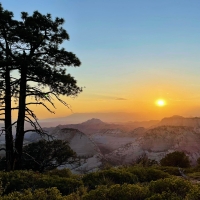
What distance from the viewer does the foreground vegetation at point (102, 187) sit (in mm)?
5879

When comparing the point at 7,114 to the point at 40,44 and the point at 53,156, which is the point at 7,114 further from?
the point at 53,156

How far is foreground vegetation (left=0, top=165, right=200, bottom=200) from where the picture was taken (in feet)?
19.3

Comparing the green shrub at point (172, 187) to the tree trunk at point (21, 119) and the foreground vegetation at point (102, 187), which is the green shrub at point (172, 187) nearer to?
the foreground vegetation at point (102, 187)

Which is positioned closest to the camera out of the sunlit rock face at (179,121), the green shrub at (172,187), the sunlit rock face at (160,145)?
the green shrub at (172,187)

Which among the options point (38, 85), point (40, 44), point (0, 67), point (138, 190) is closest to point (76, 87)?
point (38, 85)

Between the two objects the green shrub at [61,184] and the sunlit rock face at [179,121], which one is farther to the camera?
the sunlit rock face at [179,121]

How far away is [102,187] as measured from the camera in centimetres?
647

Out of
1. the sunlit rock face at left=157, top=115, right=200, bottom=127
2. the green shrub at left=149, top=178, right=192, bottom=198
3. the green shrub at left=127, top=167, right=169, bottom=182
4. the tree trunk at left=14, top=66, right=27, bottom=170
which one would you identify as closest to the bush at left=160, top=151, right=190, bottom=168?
the green shrub at left=127, top=167, right=169, bottom=182

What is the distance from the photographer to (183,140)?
115438 millimetres

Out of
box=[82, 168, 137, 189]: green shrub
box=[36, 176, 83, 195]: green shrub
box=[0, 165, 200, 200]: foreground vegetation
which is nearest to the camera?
box=[0, 165, 200, 200]: foreground vegetation

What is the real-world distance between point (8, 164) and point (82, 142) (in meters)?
111

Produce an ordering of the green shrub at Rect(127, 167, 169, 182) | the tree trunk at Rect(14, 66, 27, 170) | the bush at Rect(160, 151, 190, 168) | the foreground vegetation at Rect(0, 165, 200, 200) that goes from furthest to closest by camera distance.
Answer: the bush at Rect(160, 151, 190, 168) < the tree trunk at Rect(14, 66, 27, 170) < the green shrub at Rect(127, 167, 169, 182) < the foreground vegetation at Rect(0, 165, 200, 200)

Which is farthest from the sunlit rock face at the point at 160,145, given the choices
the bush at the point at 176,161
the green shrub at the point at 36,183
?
the green shrub at the point at 36,183

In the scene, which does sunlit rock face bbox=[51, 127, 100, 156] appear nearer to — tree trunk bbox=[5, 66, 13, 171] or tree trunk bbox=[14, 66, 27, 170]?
tree trunk bbox=[14, 66, 27, 170]
